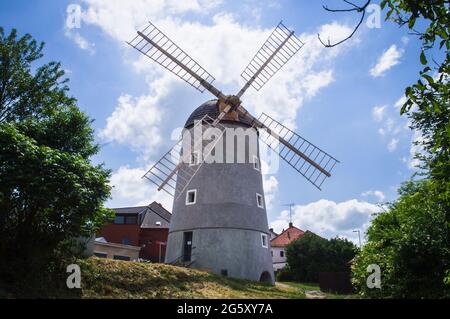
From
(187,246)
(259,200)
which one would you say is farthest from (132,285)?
(259,200)

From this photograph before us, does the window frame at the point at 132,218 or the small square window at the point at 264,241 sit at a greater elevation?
the window frame at the point at 132,218

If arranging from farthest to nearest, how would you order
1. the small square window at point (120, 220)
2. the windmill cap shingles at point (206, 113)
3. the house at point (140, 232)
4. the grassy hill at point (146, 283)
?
1. the small square window at point (120, 220)
2. the house at point (140, 232)
3. the windmill cap shingles at point (206, 113)
4. the grassy hill at point (146, 283)

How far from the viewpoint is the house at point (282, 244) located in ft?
163

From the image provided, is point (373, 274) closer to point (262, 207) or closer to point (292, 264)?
point (262, 207)

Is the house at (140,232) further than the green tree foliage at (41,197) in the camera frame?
Yes

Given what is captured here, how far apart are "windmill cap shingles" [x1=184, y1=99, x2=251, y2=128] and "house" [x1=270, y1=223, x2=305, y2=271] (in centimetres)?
3044

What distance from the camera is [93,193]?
9.94 m

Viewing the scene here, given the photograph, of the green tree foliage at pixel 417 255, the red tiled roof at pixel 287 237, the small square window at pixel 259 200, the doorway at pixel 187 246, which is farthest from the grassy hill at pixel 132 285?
the red tiled roof at pixel 287 237

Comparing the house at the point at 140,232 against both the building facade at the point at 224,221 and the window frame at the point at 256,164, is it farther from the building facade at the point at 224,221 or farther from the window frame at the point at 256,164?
the window frame at the point at 256,164

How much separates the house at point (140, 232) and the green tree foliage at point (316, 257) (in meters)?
13.4

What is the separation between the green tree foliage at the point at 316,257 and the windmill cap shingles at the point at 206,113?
1921 centimetres

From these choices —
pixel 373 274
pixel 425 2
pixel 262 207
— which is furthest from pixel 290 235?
pixel 425 2

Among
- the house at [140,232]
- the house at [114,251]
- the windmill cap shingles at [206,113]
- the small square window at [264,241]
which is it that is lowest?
the house at [114,251]

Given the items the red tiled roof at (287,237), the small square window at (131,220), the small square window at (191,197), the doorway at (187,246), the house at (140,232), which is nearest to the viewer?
the doorway at (187,246)
